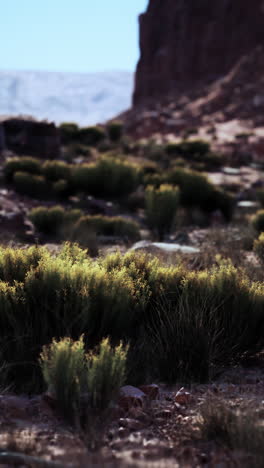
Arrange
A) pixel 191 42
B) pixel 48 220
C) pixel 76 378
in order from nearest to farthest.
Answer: pixel 76 378 < pixel 48 220 < pixel 191 42

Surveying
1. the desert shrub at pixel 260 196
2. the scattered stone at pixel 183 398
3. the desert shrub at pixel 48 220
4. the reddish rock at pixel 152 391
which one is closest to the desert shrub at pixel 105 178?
the desert shrub at pixel 48 220

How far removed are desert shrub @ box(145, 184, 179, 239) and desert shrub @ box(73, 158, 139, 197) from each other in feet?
9.28

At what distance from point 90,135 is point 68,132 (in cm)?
149

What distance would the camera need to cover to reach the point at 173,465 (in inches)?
117

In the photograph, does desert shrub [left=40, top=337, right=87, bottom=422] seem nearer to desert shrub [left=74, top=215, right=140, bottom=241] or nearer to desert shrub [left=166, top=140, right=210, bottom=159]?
desert shrub [left=74, top=215, right=140, bottom=241]

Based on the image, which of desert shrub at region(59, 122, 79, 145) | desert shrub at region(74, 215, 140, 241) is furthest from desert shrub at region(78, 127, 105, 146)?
desert shrub at region(74, 215, 140, 241)

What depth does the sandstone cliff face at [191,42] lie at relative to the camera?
2345 inches

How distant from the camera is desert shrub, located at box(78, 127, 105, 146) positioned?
3114cm

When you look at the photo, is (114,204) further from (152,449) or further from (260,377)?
(152,449)

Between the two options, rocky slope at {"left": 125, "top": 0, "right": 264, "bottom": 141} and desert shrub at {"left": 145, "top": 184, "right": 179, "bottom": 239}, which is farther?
rocky slope at {"left": 125, "top": 0, "right": 264, "bottom": 141}

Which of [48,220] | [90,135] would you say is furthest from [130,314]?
[90,135]

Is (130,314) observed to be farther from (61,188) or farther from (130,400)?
(61,188)

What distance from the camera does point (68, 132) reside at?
100 feet

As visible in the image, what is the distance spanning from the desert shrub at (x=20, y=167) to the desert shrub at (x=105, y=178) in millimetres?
1446
